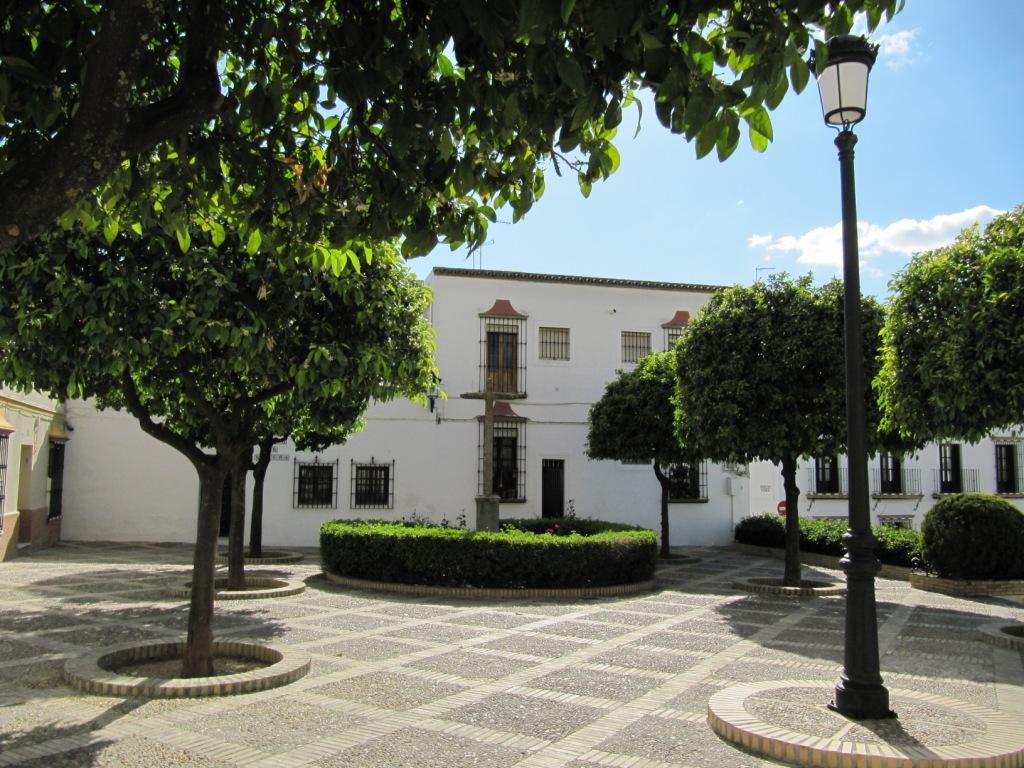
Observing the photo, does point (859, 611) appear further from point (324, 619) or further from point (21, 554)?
point (21, 554)

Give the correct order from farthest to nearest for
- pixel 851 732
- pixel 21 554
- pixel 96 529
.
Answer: pixel 96 529
pixel 21 554
pixel 851 732

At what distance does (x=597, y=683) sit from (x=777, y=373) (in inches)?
266

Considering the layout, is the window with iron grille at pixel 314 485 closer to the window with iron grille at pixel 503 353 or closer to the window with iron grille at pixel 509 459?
the window with iron grille at pixel 509 459

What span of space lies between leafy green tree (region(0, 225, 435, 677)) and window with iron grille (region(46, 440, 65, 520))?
12877 millimetres

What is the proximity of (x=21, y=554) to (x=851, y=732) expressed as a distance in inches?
650

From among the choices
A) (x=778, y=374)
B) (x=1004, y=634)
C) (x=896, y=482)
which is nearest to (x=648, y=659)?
(x=1004, y=634)

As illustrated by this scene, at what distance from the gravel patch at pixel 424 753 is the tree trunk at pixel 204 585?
234 cm

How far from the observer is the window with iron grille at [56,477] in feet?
63.4

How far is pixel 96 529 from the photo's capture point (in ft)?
66.4

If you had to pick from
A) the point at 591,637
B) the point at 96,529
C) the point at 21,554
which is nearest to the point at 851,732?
the point at 591,637

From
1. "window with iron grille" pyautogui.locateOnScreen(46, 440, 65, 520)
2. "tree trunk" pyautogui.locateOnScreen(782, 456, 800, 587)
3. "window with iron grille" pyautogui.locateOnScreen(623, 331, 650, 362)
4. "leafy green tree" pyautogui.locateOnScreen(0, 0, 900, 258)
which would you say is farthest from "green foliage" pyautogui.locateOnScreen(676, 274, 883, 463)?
"window with iron grille" pyautogui.locateOnScreen(46, 440, 65, 520)

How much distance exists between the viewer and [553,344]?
22344mm

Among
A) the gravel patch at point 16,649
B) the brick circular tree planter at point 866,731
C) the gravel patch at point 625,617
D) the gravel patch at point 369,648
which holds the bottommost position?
the gravel patch at point 625,617

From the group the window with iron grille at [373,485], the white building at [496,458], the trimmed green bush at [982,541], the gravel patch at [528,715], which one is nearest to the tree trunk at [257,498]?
the white building at [496,458]
